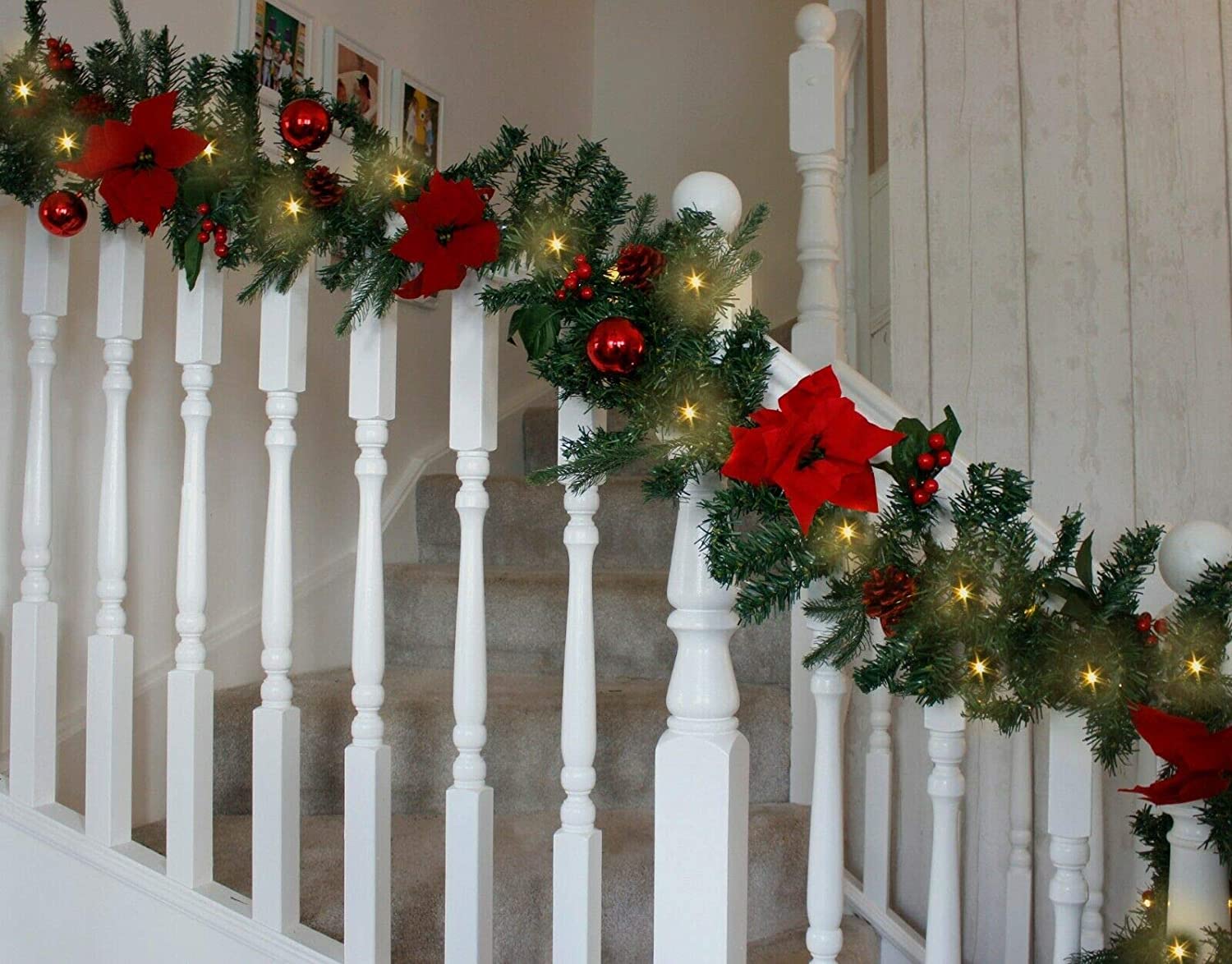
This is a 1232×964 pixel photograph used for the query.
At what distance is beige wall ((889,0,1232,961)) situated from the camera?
184 centimetres

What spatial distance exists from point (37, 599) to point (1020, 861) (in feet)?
4.82

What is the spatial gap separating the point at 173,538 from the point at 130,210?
2.84ft

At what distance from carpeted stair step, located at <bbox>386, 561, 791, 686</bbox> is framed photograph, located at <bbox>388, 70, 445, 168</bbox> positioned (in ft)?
3.39

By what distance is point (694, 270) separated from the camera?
1.04 m

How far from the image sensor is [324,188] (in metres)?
1.24

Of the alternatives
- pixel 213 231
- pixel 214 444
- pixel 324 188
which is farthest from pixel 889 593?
pixel 214 444

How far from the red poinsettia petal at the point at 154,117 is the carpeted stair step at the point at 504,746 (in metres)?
0.92

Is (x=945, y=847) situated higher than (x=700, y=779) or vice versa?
(x=700, y=779)

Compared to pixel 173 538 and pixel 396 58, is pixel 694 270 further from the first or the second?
pixel 396 58

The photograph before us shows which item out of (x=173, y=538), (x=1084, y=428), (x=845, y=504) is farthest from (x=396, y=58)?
(x=845, y=504)

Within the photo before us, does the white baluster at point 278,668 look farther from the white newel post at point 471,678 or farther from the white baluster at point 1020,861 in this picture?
the white baluster at point 1020,861

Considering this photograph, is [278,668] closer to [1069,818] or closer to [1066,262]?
[1069,818]

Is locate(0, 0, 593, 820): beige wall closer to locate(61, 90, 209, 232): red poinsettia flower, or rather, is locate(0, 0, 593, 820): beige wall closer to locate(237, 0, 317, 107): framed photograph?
locate(237, 0, 317, 107): framed photograph

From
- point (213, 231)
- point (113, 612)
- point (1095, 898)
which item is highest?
point (213, 231)
